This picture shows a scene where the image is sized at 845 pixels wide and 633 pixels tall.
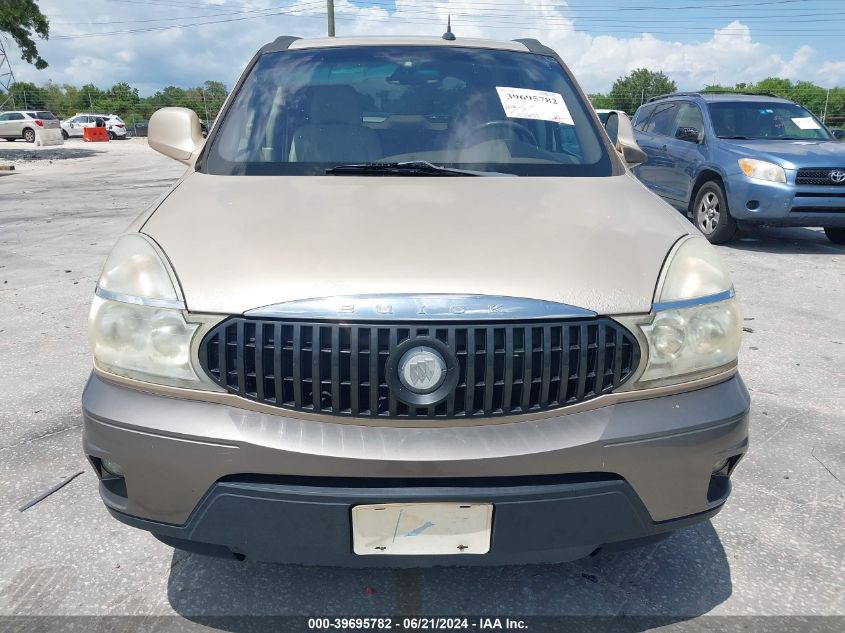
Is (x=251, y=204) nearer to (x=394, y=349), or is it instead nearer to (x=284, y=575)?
(x=394, y=349)

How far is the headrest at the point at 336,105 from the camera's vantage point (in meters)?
2.82

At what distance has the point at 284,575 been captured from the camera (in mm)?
2203

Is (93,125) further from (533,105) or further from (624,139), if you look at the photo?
(533,105)

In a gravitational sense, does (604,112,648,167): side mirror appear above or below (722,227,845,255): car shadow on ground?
above

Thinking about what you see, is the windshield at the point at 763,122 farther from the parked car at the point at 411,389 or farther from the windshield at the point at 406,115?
the parked car at the point at 411,389

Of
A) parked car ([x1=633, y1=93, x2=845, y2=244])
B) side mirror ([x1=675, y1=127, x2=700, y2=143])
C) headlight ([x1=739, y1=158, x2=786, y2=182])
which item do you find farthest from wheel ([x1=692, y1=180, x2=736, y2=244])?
side mirror ([x1=675, y1=127, x2=700, y2=143])

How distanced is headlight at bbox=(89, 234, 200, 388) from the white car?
44.9m

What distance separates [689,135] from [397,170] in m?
6.69

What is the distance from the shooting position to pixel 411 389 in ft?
5.42

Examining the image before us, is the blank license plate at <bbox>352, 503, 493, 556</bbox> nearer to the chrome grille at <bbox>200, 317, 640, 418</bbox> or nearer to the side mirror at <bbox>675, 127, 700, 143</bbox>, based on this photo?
the chrome grille at <bbox>200, 317, 640, 418</bbox>

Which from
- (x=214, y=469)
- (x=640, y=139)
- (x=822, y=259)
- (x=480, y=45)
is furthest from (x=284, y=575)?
(x=640, y=139)

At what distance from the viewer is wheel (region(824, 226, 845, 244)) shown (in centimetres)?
816

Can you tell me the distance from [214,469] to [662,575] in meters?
1.50

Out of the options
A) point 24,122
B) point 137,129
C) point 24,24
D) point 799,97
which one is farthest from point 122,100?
point 799,97
